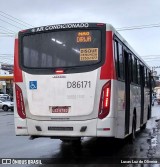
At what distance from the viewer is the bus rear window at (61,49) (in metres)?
9.80

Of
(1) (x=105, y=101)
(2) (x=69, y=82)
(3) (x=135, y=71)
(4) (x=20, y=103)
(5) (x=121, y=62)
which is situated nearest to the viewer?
(1) (x=105, y=101)

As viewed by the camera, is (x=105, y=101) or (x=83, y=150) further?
(x=83, y=150)

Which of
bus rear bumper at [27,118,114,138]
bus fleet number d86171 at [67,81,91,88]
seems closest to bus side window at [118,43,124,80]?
bus fleet number d86171 at [67,81,91,88]

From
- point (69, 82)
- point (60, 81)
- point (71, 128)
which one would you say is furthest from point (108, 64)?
point (71, 128)

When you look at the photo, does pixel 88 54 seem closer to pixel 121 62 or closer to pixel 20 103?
pixel 121 62

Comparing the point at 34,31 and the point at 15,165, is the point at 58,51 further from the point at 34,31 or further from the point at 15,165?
the point at 15,165

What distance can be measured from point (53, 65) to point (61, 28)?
94cm

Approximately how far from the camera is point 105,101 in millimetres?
9539

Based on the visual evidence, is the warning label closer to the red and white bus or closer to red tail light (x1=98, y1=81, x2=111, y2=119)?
the red and white bus

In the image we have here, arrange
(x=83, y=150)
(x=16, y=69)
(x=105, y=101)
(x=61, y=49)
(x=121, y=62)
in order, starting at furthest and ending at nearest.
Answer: (x=83, y=150)
(x=121, y=62)
(x=16, y=69)
(x=61, y=49)
(x=105, y=101)

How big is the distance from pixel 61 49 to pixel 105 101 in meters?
1.72

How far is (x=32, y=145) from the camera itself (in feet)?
43.1

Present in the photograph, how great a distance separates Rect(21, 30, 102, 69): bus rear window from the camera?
386 inches

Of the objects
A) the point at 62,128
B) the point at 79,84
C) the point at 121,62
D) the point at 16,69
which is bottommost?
the point at 62,128
